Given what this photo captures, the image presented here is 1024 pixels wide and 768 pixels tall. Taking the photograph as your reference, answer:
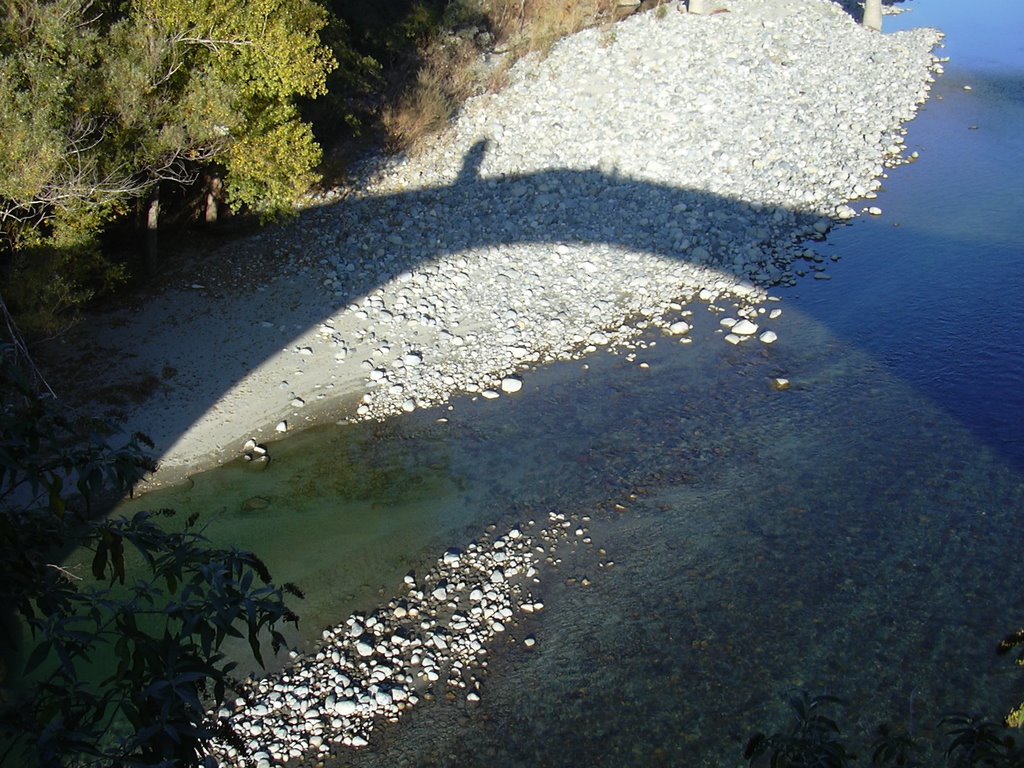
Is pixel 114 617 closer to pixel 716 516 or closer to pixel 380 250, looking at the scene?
pixel 716 516

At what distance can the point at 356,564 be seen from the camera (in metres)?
8.35

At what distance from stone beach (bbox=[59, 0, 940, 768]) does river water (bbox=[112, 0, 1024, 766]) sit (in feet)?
Result: 1.17

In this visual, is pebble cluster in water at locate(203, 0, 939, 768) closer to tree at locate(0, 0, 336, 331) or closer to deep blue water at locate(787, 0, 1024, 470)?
deep blue water at locate(787, 0, 1024, 470)

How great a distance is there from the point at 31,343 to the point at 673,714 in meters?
7.72

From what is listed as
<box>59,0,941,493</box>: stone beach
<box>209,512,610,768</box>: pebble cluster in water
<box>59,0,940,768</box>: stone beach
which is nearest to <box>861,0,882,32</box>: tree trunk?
<box>59,0,940,768</box>: stone beach

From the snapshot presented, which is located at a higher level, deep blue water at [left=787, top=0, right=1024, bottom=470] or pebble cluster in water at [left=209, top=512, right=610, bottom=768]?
deep blue water at [left=787, top=0, right=1024, bottom=470]

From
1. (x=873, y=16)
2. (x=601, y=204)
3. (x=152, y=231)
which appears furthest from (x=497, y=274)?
(x=873, y=16)

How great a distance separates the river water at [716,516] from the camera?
682cm

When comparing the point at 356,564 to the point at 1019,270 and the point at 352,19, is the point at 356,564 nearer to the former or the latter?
the point at 1019,270

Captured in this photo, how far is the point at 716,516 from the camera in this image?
28.5ft

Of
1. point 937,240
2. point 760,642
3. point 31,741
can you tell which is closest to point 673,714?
point 760,642

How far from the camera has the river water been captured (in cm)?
682

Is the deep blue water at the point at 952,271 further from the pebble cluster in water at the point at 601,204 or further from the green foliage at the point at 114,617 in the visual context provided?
the green foliage at the point at 114,617

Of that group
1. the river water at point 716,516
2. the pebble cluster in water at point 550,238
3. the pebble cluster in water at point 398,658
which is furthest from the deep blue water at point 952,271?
the pebble cluster in water at point 398,658
